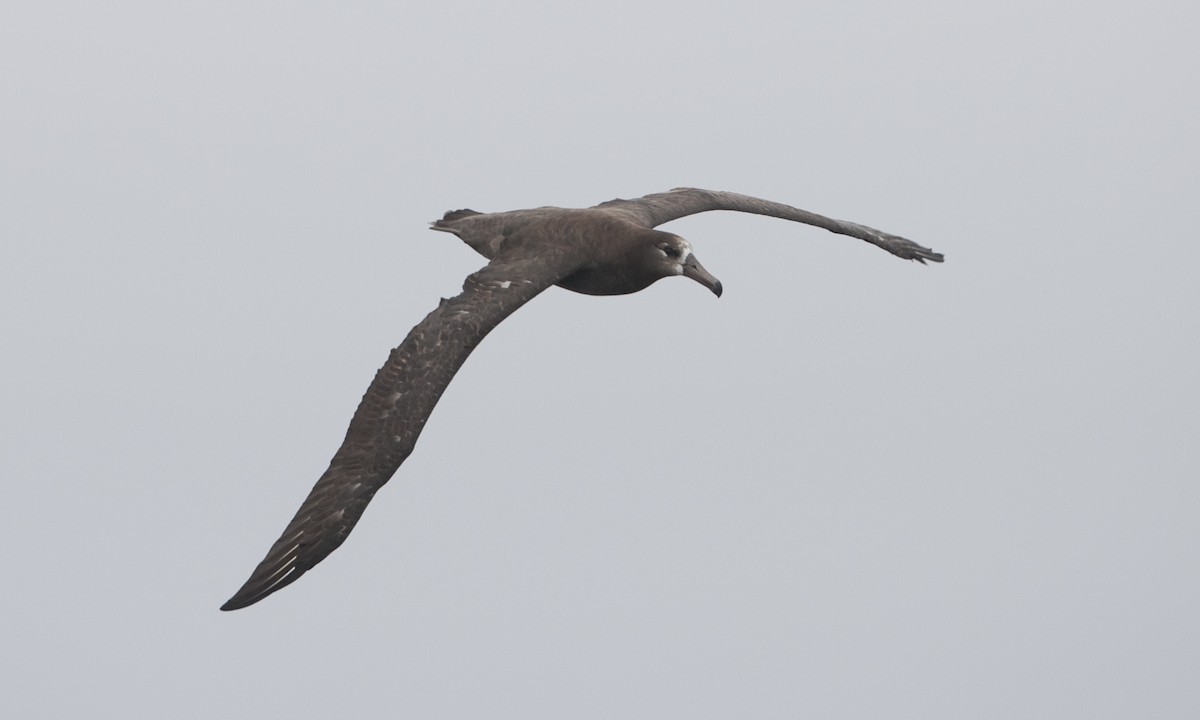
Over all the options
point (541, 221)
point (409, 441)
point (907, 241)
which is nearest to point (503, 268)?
point (541, 221)

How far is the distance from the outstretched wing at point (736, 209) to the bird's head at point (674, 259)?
1421mm

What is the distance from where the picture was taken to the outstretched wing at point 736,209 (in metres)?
21.2

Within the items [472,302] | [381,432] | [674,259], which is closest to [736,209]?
[674,259]

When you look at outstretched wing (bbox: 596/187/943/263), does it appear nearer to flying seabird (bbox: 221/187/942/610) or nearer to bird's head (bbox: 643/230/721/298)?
flying seabird (bbox: 221/187/942/610)

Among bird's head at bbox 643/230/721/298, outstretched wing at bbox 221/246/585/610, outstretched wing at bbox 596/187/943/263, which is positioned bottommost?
outstretched wing at bbox 221/246/585/610

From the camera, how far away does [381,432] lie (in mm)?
16812

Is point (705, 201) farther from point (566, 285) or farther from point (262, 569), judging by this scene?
point (262, 569)

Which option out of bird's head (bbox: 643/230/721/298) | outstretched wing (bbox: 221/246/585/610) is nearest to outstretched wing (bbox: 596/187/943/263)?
bird's head (bbox: 643/230/721/298)

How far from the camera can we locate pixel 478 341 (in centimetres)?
1742

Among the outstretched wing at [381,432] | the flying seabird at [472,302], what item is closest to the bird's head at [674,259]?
the flying seabird at [472,302]

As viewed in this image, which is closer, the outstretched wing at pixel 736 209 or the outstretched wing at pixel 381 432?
the outstretched wing at pixel 381 432

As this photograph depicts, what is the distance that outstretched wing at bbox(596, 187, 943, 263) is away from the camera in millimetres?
21234

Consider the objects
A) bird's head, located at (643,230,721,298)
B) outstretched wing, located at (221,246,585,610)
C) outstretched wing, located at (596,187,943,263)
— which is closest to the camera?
outstretched wing, located at (221,246,585,610)

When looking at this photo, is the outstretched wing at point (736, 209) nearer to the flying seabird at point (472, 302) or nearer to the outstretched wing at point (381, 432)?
the flying seabird at point (472, 302)
